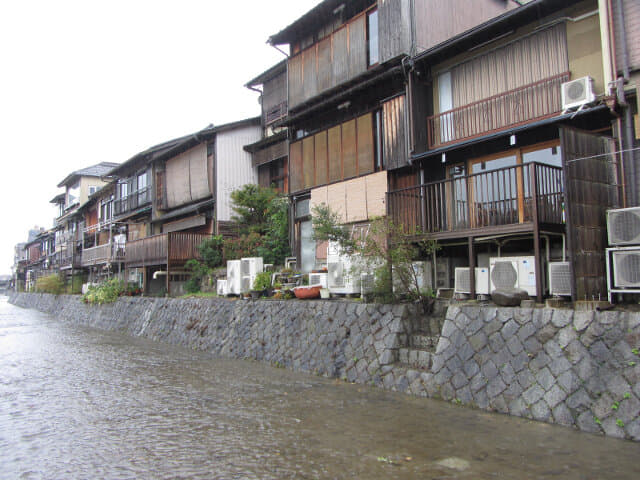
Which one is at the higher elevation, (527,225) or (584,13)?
(584,13)

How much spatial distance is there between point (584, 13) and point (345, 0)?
25.7ft

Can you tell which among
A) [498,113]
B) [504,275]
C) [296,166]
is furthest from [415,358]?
[296,166]

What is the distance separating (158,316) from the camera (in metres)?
19.5

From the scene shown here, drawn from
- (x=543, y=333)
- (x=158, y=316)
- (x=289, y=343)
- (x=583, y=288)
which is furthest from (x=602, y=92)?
(x=158, y=316)

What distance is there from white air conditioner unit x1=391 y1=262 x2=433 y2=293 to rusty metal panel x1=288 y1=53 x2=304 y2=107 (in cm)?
848

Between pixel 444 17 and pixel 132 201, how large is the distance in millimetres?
22805

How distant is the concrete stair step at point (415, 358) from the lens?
8.80 m

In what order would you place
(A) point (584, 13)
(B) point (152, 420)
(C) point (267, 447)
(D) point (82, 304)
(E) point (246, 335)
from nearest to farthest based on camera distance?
(C) point (267, 447) → (B) point (152, 420) → (A) point (584, 13) → (E) point (246, 335) → (D) point (82, 304)

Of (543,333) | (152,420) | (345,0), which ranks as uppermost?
(345,0)

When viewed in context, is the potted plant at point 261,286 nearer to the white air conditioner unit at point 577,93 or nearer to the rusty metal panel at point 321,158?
the rusty metal panel at point 321,158

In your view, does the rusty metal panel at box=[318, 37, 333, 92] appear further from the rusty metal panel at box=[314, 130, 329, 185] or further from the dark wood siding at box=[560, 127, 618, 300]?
the dark wood siding at box=[560, 127, 618, 300]

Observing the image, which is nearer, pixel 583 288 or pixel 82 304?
pixel 583 288

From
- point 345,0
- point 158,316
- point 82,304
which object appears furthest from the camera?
point 82,304

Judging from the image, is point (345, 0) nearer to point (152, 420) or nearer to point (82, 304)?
point (152, 420)
